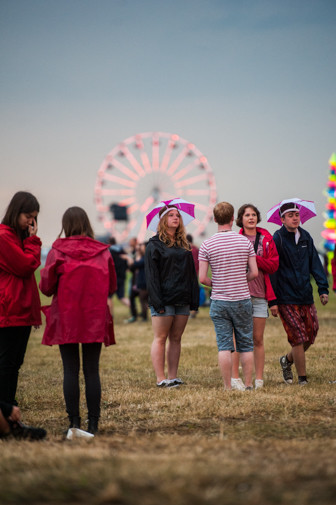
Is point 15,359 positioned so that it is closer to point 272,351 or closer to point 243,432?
point 243,432

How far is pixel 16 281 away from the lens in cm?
495

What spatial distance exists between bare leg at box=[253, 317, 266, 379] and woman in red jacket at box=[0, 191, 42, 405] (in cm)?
253

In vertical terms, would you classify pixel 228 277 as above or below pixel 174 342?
above

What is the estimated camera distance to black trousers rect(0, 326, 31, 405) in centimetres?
491

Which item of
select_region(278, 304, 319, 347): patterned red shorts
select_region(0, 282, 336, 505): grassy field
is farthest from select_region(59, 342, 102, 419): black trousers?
select_region(278, 304, 319, 347): patterned red shorts

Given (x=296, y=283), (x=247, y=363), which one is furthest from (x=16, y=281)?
(x=296, y=283)

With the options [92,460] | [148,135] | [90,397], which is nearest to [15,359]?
[90,397]

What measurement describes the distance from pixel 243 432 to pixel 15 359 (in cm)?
178

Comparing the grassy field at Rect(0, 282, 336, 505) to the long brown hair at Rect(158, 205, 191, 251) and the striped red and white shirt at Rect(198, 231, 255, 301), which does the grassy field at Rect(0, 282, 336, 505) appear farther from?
the long brown hair at Rect(158, 205, 191, 251)

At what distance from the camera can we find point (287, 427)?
4.73 meters

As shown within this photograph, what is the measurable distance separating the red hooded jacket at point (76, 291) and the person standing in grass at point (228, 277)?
64.2 inches

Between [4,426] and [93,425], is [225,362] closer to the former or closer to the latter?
[93,425]

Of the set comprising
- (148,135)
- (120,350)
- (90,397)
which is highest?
(148,135)

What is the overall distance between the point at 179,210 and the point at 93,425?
10.3 ft
